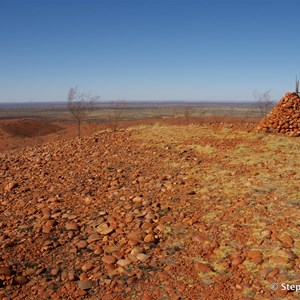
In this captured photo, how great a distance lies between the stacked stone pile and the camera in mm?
9873

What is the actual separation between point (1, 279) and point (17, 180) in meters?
3.91

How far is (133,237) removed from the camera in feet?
13.5

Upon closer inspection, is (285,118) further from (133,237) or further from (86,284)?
(86,284)

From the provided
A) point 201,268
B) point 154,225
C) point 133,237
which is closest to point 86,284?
point 133,237

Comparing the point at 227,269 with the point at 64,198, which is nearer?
the point at 227,269

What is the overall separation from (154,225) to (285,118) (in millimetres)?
7470

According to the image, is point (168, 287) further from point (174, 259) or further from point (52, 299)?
point (52, 299)

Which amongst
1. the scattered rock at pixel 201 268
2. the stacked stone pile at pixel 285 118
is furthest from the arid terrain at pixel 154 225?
the stacked stone pile at pixel 285 118

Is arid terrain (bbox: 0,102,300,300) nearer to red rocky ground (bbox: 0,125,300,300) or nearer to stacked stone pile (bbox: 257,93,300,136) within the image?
red rocky ground (bbox: 0,125,300,300)

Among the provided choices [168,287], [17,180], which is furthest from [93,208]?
[17,180]

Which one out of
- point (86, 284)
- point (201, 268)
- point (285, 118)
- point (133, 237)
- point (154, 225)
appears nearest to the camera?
point (86, 284)

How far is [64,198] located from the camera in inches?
223

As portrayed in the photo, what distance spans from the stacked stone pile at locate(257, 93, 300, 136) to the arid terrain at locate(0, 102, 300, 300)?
1.88 m

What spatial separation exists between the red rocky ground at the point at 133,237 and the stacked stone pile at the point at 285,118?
4218 mm
